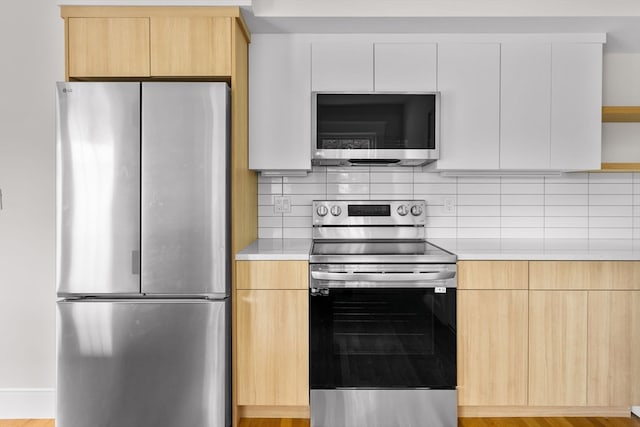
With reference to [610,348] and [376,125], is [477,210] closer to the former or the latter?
[376,125]

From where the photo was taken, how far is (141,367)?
220cm

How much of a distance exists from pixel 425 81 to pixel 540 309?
4.54 feet

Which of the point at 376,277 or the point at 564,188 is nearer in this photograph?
the point at 376,277

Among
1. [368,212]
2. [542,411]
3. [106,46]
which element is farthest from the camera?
[368,212]

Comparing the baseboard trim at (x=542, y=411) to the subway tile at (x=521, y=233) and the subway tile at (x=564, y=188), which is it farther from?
the subway tile at (x=564, y=188)

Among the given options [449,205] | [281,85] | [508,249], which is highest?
[281,85]

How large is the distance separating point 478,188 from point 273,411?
186 cm

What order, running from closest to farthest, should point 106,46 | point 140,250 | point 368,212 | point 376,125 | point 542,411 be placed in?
point 140,250 → point 106,46 → point 542,411 → point 376,125 → point 368,212

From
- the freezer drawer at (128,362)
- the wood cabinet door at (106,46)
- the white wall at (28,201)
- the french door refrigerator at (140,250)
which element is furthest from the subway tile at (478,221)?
the white wall at (28,201)

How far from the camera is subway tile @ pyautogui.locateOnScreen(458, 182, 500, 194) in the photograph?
3.07 metres

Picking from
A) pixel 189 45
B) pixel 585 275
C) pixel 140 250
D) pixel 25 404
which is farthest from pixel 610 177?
pixel 25 404

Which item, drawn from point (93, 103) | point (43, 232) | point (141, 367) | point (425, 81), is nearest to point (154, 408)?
point (141, 367)

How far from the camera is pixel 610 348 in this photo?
239cm

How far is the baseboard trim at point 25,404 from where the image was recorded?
2582 millimetres
